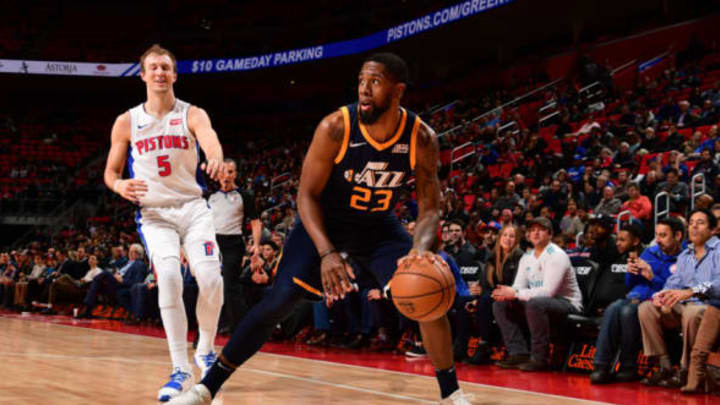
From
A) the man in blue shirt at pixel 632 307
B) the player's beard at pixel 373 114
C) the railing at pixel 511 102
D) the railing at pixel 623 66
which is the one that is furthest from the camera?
the railing at pixel 623 66

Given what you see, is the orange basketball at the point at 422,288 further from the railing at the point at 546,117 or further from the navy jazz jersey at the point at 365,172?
the railing at the point at 546,117

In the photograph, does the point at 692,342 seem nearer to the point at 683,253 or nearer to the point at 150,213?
the point at 683,253

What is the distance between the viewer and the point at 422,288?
325 cm

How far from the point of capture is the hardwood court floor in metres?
4.28

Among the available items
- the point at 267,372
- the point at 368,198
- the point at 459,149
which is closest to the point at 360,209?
the point at 368,198

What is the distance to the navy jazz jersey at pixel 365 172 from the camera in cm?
353

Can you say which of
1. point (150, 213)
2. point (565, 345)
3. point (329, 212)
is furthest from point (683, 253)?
point (150, 213)

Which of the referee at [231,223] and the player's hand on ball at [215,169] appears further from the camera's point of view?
the referee at [231,223]

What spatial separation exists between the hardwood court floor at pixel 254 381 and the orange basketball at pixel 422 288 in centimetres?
119

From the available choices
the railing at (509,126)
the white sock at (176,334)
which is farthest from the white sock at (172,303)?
the railing at (509,126)

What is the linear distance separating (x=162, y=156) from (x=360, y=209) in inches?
53.6

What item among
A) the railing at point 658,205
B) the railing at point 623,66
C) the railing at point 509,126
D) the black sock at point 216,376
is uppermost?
the railing at point 623,66

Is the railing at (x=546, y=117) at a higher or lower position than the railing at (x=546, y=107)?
lower

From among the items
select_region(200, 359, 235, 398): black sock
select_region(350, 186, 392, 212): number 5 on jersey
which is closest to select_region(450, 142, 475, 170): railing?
select_region(350, 186, 392, 212): number 5 on jersey
